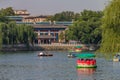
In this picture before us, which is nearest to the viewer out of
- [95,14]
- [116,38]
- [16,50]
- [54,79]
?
[116,38]

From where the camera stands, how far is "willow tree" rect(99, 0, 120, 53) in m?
23.2

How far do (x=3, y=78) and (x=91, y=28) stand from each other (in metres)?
67.4

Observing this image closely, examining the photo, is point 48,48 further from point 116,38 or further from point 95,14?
point 116,38

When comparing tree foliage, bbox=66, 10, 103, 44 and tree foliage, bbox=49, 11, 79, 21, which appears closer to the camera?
tree foliage, bbox=66, 10, 103, 44

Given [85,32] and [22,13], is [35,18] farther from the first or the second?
[85,32]

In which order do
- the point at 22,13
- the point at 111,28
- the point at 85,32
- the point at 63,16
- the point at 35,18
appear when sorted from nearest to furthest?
the point at 111,28
the point at 85,32
the point at 63,16
the point at 35,18
the point at 22,13

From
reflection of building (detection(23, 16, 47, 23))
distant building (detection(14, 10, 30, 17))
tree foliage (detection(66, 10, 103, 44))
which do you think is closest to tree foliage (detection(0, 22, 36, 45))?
tree foliage (detection(66, 10, 103, 44))

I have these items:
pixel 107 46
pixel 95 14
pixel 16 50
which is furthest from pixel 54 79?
pixel 95 14

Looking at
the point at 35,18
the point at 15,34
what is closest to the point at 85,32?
the point at 15,34

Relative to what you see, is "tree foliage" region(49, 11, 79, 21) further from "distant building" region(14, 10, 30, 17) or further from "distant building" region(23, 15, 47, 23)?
"distant building" region(14, 10, 30, 17)

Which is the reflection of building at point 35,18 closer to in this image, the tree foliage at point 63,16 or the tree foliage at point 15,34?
the tree foliage at point 63,16

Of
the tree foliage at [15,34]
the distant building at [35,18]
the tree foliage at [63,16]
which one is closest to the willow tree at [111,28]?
the tree foliage at [15,34]

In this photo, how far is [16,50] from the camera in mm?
104312

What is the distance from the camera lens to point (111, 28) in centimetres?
2352
